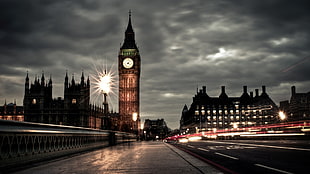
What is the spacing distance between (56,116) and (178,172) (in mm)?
133745

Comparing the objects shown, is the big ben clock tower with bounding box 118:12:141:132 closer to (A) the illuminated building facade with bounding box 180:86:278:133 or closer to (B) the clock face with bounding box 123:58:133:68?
(B) the clock face with bounding box 123:58:133:68

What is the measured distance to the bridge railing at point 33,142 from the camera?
36.3ft

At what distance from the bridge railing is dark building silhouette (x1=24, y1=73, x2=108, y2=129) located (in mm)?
114940

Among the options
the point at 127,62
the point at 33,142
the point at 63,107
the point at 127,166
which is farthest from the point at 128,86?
the point at 127,166

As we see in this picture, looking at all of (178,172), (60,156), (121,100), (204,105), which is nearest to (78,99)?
(121,100)

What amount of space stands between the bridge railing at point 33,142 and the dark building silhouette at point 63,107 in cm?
11494

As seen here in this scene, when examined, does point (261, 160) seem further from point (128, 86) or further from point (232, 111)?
point (232, 111)

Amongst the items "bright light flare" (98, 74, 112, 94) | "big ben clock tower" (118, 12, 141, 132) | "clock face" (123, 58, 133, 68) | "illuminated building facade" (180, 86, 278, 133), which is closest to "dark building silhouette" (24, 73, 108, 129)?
"big ben clock tower" (118, 12, 141, 132)

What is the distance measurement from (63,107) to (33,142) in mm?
131349

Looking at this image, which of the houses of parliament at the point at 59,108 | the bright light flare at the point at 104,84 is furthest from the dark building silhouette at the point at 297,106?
the bright light flare at the point at 104,84

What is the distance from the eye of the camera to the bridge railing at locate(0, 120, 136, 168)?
36.3ft

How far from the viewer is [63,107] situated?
458ft

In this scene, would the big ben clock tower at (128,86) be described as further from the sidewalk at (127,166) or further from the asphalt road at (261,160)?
the sidewalk at (127,166)

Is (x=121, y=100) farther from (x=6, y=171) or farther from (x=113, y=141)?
(x=6, y=171)
